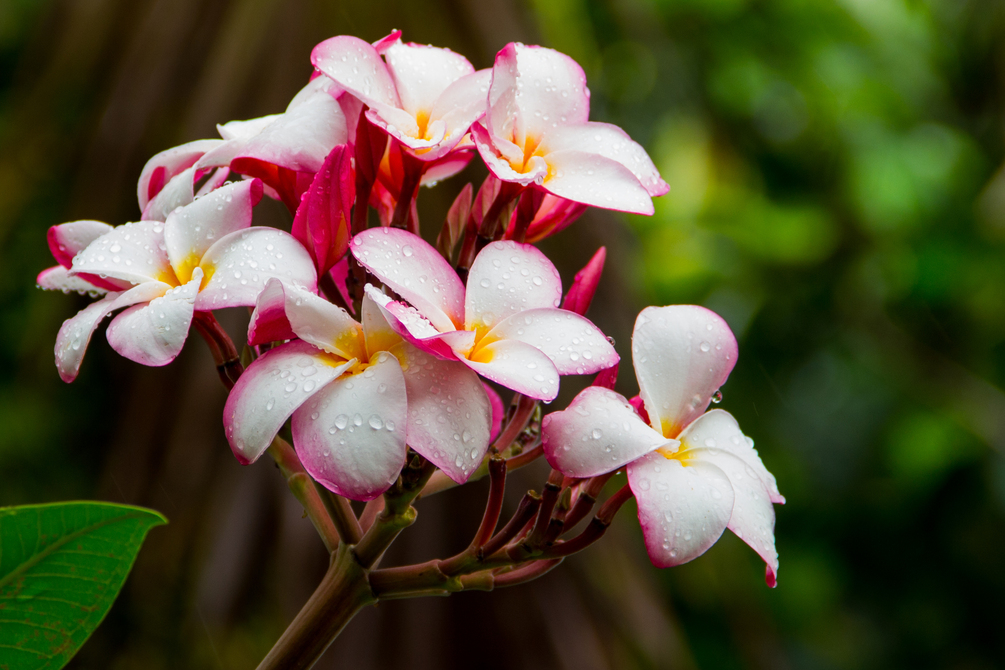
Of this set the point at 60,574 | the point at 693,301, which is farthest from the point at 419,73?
the point at 693,301

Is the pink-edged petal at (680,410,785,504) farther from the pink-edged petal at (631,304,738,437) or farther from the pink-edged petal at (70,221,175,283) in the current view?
the pink-edged petal at (70,221,175,283)

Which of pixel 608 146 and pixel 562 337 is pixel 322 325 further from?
pixel 608 146

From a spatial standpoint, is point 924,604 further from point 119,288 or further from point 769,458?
point 119,288

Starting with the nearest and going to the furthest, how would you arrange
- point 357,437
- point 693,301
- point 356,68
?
point 357,437 < point 356,68 < point 693,301

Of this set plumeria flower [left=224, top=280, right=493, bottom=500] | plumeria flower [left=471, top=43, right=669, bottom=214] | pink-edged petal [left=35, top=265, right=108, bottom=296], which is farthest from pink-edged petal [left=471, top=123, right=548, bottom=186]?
pink-edged petal [left=35, top=265, right=108, bottom=296]

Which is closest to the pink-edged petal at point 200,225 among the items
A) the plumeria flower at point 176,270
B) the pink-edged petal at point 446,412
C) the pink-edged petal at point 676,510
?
the plumeria flower at point 176,270

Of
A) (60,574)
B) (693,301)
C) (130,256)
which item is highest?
(130,256)

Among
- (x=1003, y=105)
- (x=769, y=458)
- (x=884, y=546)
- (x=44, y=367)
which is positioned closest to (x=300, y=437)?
(x=44, y=367)
